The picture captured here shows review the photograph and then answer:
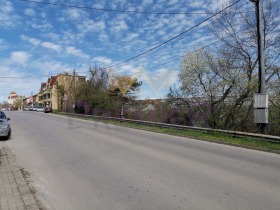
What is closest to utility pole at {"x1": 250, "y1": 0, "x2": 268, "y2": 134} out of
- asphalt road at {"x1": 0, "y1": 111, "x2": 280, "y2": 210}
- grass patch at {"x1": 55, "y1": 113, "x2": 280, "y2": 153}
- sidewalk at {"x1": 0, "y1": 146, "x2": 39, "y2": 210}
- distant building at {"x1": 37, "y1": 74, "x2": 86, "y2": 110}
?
grass patch at {"x1": 55, "y1": 113, "x2": 280, "y2": 153}

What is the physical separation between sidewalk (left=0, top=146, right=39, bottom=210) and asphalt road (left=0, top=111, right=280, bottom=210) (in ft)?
0.91

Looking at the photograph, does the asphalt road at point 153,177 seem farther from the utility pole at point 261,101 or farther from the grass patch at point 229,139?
the utility pole at point 261,101


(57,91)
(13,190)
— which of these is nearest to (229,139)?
(13,190)

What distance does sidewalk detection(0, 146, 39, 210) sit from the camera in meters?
5.35

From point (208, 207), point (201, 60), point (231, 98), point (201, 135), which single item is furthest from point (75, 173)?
point (201, 60)

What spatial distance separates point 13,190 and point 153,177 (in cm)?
313

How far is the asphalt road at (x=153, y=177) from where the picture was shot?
5.50 meters

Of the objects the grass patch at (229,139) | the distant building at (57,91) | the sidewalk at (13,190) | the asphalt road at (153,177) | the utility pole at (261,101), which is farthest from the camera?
the distant building at (57,91)

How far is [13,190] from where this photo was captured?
Answer: 20.5 feet

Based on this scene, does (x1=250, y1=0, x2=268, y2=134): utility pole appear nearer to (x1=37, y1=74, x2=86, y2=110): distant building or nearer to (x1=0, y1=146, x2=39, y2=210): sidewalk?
(x1=0, y1=146, x2=39, y2=210): sidewalk

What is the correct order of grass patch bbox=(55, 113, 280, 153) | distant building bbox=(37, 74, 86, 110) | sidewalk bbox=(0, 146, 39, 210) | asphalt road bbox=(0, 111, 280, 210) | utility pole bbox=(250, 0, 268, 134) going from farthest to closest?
distant building bbox=(37, 74, 86, 110) → utility pole bbox=(250, 0, 268, 134) → grass patch bbox=(55, 113, 280, 153) → asphalt road bbox=(0, 111, 280, 210) → sidewalk bbox=(0, 146, 39, 210)

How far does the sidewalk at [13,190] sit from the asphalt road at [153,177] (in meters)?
0.28

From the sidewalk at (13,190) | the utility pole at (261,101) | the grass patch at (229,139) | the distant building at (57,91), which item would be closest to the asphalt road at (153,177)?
the sidewalk at (13,190)

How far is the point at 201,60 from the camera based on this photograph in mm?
22531
